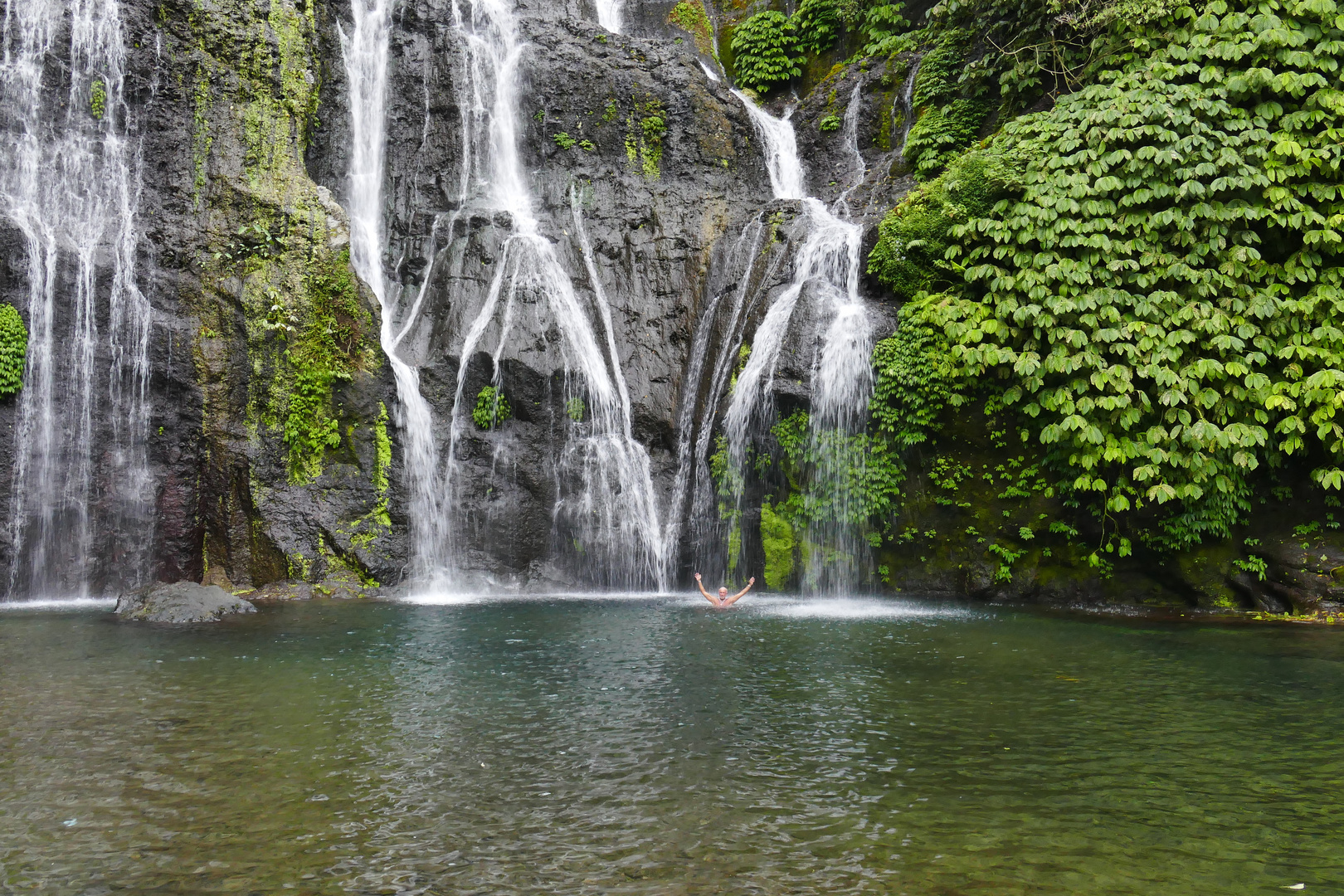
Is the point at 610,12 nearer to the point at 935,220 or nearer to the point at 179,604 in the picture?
the point at 935,220

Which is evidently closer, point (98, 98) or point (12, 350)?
point (12, 350)

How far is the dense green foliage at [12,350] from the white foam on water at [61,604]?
10.4 feet

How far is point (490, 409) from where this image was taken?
15273mm

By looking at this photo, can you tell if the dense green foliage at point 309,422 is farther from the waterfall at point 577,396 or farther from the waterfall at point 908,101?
the waterfall at point 908,101

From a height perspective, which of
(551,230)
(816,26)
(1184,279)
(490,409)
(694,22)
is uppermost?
(694,22)

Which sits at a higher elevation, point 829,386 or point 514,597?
point 829,386

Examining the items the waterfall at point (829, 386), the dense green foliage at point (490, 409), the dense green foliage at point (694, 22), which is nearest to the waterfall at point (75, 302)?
the dense green foliage at point (490, 409)

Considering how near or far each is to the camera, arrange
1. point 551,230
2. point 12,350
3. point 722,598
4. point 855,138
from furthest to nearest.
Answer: point 855,138
point 551,230
point 12,350
point 722,598

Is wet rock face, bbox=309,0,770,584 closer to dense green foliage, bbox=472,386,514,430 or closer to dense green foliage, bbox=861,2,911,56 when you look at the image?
dense green foliage, bbox=472,386,514,430

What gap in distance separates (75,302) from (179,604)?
19.4 ft

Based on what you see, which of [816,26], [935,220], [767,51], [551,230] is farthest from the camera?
[767,51]

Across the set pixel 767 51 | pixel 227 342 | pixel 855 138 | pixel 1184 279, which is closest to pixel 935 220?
pixel 1184 279

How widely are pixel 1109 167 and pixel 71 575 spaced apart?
53.4 feet

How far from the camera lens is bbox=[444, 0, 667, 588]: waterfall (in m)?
15.0
